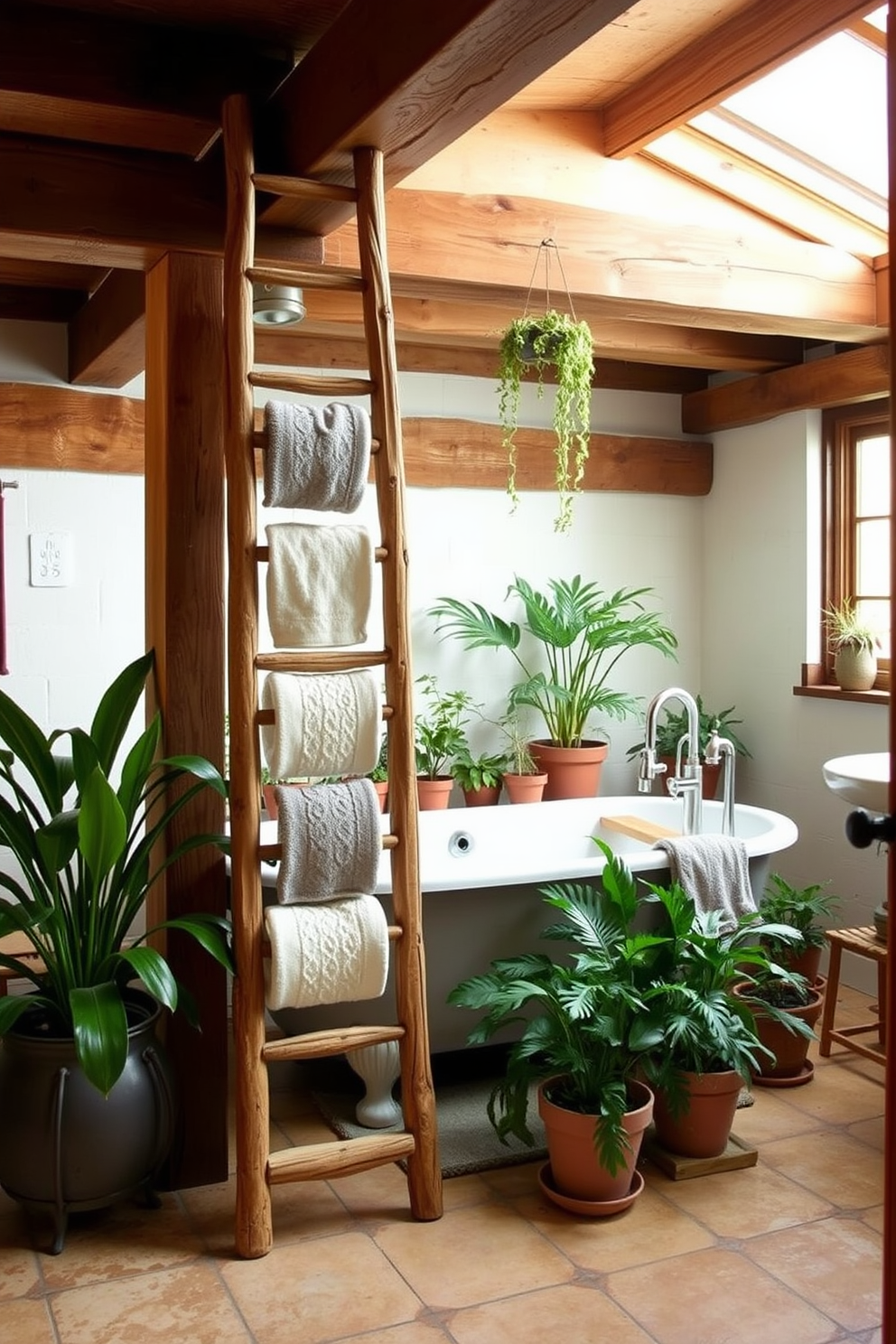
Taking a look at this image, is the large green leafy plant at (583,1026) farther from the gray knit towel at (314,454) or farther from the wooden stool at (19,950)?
the wooden stool at (19,950)

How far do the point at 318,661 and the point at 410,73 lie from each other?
114 centimetres

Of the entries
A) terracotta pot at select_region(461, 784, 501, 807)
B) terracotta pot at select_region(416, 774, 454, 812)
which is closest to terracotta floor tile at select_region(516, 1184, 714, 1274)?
terracotta pot at select_region(416, 774, 454, 812)

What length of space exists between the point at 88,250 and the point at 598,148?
1505 mm

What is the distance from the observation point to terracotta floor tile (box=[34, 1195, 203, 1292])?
252cm

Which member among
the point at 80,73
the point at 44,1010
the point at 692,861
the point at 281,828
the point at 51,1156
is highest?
the point at 80,73

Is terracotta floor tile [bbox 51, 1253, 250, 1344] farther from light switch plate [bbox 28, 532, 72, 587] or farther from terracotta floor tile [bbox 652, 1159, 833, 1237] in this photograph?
light switch plate [bbox 28, 532, 72, 587]

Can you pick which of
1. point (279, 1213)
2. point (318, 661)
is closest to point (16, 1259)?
point (279, 1213)

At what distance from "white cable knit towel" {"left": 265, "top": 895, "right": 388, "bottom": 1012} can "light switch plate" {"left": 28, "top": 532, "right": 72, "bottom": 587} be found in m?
2.13

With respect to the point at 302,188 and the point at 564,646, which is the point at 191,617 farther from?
the point at 564,646

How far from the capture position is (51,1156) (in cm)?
255

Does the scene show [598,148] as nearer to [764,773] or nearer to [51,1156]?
[764,773]

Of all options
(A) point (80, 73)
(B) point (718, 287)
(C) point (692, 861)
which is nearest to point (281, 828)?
(C) point (692, 861)

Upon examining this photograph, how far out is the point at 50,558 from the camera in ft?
14.1

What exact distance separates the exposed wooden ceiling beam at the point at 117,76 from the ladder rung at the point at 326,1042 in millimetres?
1943
